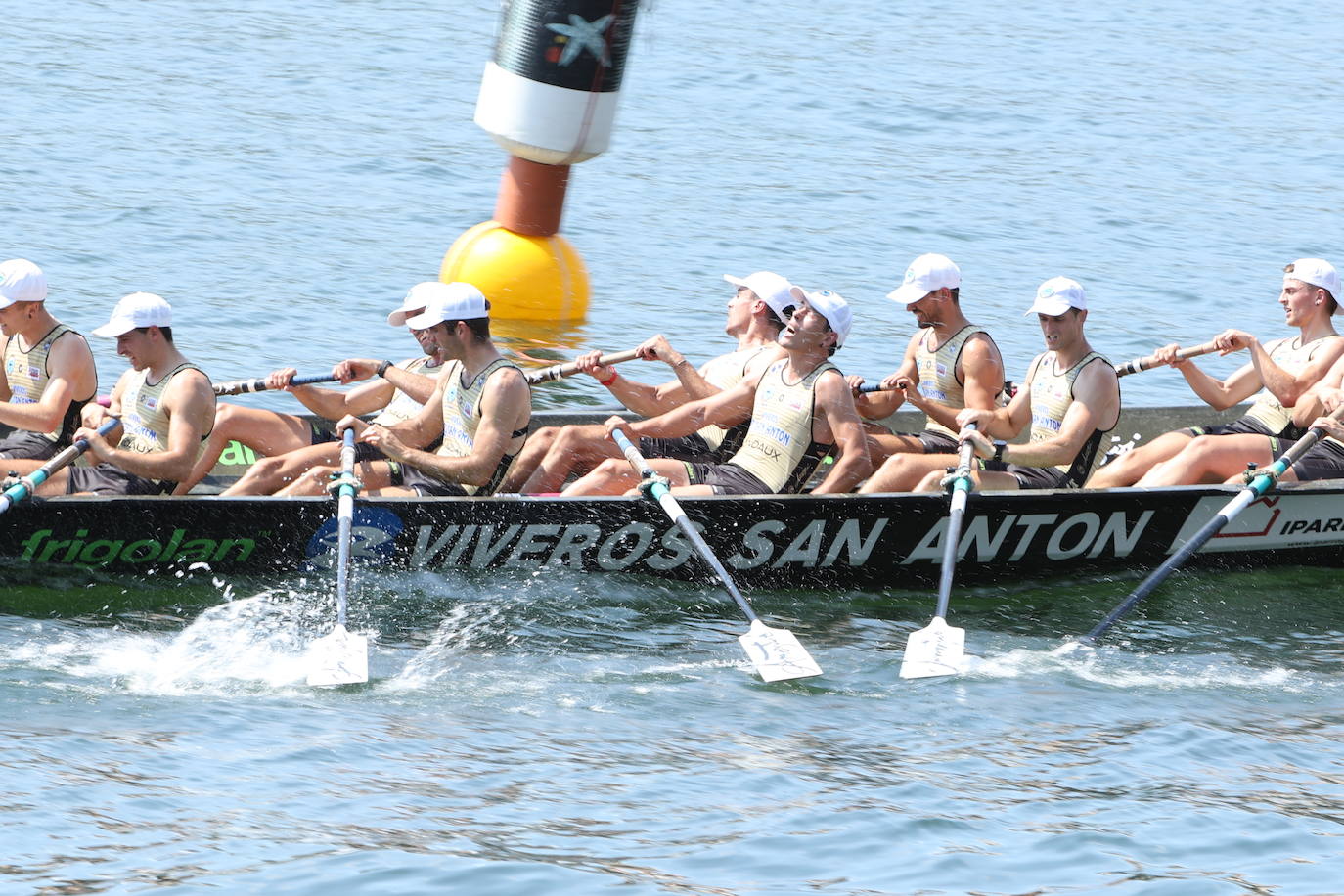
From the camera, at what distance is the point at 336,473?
9.78m

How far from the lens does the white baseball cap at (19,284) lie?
9.77 m

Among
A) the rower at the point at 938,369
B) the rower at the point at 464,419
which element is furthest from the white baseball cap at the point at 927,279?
the rower at the point at 464,419

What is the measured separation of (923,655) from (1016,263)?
1277 centimetres

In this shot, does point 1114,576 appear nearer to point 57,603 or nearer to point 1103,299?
point 57,603

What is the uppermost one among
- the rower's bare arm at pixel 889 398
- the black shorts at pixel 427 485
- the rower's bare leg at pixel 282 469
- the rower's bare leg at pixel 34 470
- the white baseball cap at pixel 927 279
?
the white baseball cap at pixel 927 279

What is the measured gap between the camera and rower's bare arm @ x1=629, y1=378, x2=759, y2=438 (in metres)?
10.5

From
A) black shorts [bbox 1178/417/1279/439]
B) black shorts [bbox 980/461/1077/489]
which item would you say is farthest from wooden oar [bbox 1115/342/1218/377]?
black shorts [bbox 980/461/1077/489]

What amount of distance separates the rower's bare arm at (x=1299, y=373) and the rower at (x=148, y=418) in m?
5.94

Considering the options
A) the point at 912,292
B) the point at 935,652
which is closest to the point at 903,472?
the point at 912,292

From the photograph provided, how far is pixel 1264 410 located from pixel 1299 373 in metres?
0.38

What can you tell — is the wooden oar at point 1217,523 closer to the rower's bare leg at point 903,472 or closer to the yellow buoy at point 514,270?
the rower's bare leg at point 903,472

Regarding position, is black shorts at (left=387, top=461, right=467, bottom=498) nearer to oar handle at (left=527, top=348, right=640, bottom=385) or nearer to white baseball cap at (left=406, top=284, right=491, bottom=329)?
white baseball cap at (left=406, top=284, right=491, bottom=329)

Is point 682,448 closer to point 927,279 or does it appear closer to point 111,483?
point 927,279

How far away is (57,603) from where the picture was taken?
9.22 meters
